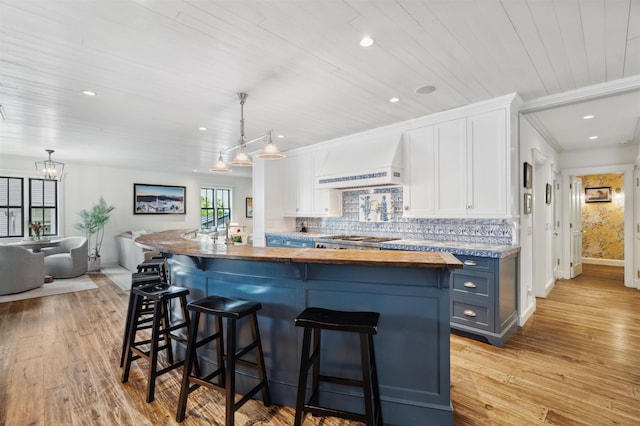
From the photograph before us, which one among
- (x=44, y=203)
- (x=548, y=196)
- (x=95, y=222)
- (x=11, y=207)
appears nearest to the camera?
(x=548, y=196)

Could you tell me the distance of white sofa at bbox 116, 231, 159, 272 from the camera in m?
5.87

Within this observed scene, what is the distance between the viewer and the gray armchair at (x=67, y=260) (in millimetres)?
6020

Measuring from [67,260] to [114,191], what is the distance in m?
2.26

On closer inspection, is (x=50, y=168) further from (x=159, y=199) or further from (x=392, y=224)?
(x=392, y=224)

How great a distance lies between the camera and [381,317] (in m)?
1.89

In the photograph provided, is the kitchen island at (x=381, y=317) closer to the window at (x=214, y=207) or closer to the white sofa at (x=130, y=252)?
the white sofa at (x=130, y=252)

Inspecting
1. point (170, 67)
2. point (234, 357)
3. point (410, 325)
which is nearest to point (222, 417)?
point (234, 357)

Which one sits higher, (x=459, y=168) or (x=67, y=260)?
(x=459, y=168)

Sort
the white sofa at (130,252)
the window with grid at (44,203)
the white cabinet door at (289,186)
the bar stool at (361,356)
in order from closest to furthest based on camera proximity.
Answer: the bar stool at (361,356) < the white cabinet door at (289,186) < the white sofa at (130,252) < the window with grid at (44,203)

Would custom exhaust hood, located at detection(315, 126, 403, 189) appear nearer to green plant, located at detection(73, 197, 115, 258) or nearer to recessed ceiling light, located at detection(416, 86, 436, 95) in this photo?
recessed ceiling light, located at detection(416, 86, 436, 95)

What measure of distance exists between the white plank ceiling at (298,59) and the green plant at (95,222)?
10.9 feet

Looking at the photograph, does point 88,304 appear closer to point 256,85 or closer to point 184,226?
point 256,85

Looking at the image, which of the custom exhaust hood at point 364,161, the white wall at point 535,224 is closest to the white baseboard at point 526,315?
the white wall at point 535,224

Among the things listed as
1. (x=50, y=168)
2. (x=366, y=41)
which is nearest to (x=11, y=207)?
(x=50, y=168)
